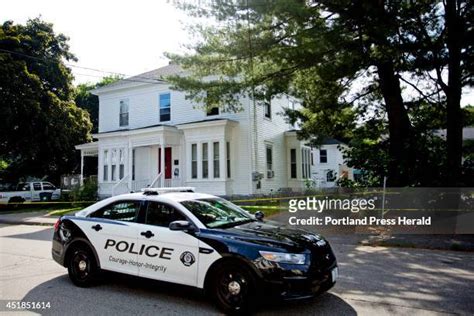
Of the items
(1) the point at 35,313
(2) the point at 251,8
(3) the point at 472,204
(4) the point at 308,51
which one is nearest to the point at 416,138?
(3) the point at 472,204

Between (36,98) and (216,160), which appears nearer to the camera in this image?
(216,160)

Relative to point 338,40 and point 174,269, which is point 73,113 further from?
point 174,269

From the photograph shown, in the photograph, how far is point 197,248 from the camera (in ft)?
16.6

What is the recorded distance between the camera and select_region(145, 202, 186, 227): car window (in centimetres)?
557

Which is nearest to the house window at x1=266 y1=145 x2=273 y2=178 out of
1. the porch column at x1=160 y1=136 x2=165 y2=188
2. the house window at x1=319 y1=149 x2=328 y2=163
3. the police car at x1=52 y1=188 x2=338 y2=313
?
the porch column at x1=160 y1=136 x2=165 y2=188

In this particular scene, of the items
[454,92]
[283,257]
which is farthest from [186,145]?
[283,257]

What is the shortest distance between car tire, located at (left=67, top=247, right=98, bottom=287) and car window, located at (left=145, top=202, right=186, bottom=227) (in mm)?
1290

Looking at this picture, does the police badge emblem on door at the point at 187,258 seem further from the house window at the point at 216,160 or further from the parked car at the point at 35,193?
the parked car at the point at 35,193

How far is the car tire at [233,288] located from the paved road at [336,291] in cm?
25

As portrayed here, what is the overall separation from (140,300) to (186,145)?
49.9 ft

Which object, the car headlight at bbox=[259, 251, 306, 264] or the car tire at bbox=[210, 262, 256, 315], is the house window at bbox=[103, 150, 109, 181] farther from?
the car headlight at bbox=[259, 251, 306, 264]

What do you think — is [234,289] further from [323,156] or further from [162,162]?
[323,156]

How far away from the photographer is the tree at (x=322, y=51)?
34.4 ft

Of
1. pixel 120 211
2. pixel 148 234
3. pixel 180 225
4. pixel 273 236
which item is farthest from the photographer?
pixel 120 211
